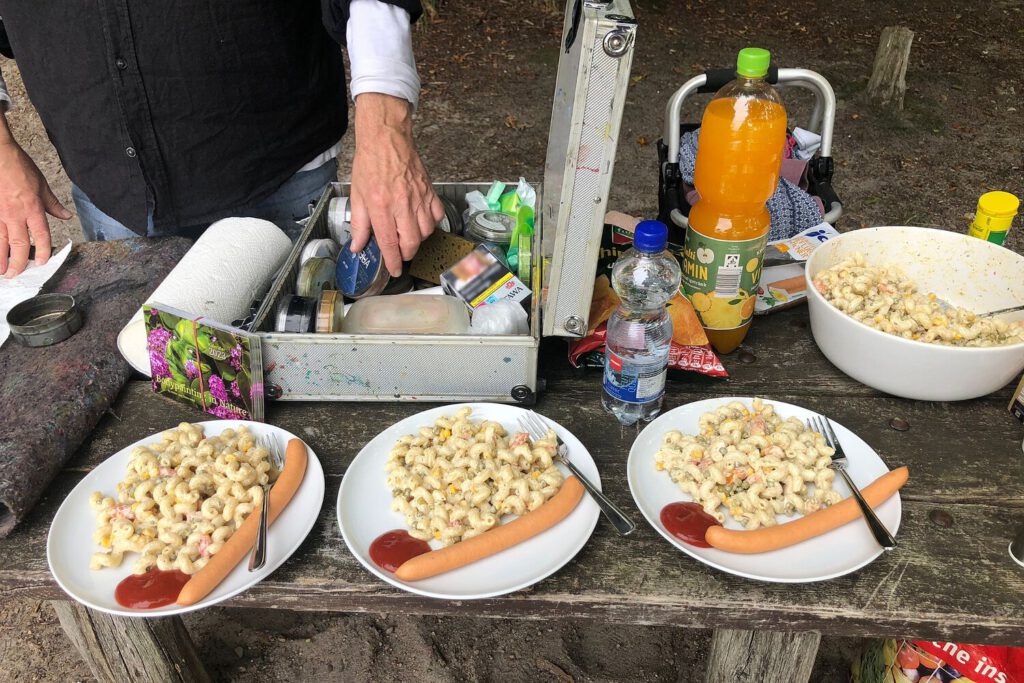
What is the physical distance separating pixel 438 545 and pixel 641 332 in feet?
1.76

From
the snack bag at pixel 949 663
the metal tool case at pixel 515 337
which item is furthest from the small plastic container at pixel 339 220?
the snack bag at pixel 949 663

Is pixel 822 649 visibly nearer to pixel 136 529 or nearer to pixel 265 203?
pixel 136 529

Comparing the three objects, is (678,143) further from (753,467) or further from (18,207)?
(18,207)

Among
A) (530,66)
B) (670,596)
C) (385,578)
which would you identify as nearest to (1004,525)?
(670,596)

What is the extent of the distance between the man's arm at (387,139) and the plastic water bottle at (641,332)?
465 mm

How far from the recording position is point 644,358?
4.42 ft

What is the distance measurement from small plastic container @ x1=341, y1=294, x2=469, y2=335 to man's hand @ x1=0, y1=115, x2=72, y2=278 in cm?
95

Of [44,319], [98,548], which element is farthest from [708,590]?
[44,319]

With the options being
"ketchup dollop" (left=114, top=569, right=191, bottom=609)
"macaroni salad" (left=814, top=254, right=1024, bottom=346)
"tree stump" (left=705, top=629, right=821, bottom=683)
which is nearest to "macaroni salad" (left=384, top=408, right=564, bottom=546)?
"ketchup dollop" (left=114, top=569, right=191, bottom=609)

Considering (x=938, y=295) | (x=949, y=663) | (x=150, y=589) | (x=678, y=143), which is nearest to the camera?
(x=150, y=589)

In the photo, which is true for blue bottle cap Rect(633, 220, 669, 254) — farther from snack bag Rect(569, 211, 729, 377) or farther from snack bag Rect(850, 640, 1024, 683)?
snack bag Rect(850, 640, 1024, 683)

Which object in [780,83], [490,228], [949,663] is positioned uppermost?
[780,83]

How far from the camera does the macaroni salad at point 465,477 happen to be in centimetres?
120

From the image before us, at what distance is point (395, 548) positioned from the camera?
3.84 ft
